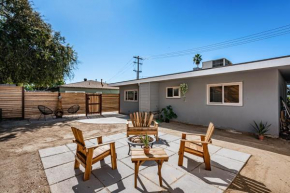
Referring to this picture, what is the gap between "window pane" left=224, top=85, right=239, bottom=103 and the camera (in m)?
5.84

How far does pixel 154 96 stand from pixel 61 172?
6.95m

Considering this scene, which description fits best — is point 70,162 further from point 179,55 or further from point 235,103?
point 179,55

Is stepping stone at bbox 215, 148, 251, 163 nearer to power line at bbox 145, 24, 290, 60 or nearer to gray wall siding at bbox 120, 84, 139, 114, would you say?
gray wall siding at bbox 120, 84, 139, 114

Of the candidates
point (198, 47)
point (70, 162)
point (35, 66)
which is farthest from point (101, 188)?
point (198, 47)

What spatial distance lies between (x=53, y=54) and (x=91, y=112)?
16.4 feet

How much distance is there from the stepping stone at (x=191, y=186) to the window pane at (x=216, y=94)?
497 cm

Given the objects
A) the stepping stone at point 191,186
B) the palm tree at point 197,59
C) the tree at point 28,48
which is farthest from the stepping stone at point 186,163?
the palm tree at point 197,59

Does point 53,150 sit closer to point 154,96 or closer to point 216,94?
point 154,96

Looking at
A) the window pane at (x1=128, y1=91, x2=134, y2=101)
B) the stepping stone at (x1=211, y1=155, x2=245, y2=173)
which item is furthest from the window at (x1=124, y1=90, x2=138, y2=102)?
the stepping stone at (x1=211, y1=155, x2=245, y2=173)

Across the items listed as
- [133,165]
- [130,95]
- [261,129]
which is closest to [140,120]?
[133,165]

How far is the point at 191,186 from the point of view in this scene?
2156 mm

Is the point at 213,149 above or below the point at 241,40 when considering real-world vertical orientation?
below

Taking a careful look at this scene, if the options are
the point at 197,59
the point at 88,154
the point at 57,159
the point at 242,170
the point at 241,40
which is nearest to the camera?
the point at 88,154

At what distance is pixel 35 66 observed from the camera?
27.9ft
